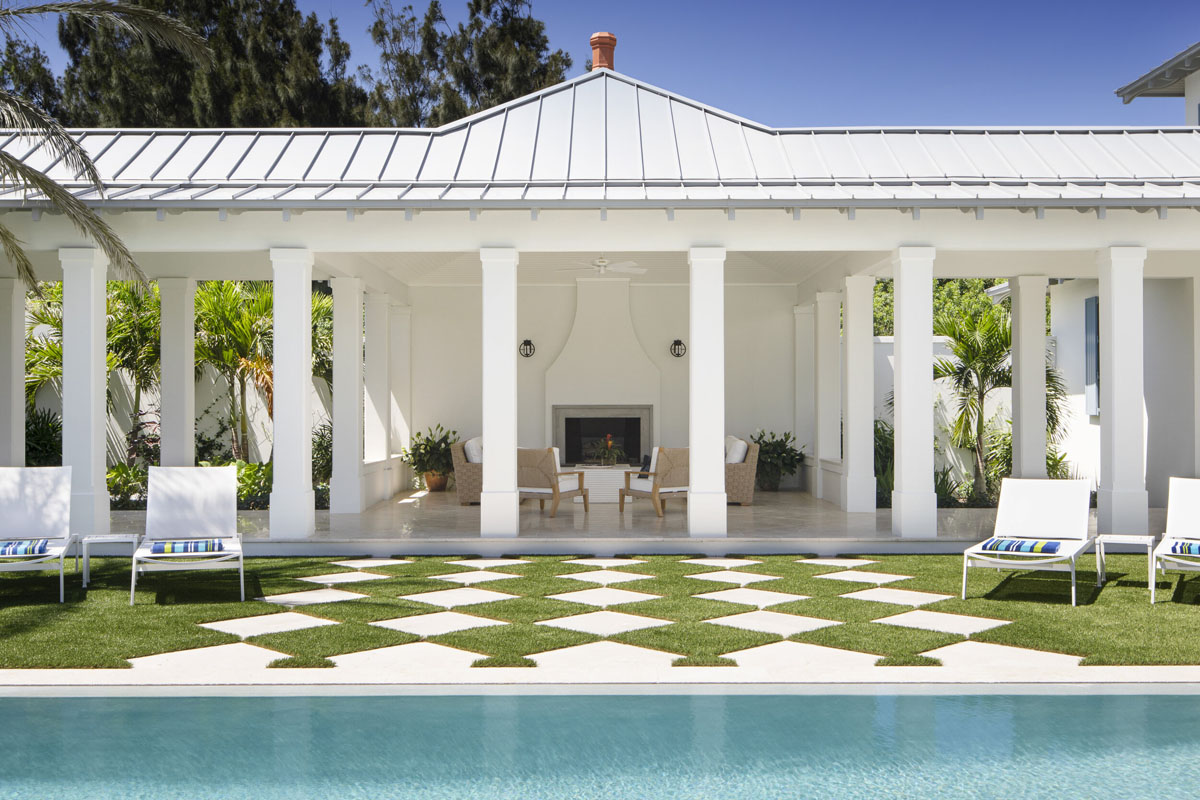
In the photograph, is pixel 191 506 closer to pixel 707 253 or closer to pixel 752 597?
→ pixel 752 597

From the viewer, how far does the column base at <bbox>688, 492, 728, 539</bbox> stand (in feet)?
33.2

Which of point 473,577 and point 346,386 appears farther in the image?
point 346,386

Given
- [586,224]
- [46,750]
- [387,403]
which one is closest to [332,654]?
[46,750]

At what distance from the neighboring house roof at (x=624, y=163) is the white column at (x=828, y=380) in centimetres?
297

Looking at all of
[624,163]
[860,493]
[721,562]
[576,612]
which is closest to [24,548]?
[576,612]

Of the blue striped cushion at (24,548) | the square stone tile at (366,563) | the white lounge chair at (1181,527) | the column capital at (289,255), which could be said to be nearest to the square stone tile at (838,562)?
the white lounge chair at (1181,527)

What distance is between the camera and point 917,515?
33.2 feet

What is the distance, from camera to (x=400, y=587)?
805cm

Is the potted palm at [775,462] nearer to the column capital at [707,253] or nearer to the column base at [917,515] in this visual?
the column base at [917,515]

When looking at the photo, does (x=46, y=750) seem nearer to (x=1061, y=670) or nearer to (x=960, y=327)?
(x=1061, y=670)

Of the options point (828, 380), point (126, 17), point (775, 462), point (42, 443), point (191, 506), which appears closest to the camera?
point (191, 506)

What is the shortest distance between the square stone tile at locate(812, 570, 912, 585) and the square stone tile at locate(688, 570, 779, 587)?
452mm

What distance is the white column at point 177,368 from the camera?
1326 cm

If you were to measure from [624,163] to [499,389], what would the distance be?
2.76 m
